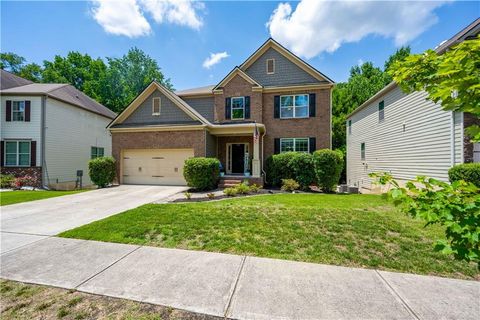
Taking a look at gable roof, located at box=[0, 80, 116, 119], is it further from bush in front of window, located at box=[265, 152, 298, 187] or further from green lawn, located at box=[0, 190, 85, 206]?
bush in front of window, located at box=[265, 152, 298, 187]

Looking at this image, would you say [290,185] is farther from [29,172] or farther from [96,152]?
[96,152]

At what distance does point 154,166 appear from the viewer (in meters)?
13.3

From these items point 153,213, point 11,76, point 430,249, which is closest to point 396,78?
point 430,249

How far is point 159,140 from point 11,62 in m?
35.9

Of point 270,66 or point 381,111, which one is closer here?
point 381,111

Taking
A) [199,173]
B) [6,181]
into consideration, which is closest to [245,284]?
[199,173]

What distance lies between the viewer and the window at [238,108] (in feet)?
49.2

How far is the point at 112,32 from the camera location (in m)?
18.0

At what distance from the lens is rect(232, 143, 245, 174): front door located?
15.2 m

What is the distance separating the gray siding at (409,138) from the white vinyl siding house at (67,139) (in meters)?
20.8

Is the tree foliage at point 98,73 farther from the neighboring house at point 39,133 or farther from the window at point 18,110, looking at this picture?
the window at point 18,110

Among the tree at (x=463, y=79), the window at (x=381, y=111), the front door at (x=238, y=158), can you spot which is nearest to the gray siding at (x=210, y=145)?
the front door at (x=238, y=158)

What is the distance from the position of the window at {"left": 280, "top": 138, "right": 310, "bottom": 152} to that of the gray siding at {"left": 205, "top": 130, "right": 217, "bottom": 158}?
472cm

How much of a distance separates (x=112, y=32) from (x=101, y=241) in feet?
66.8
